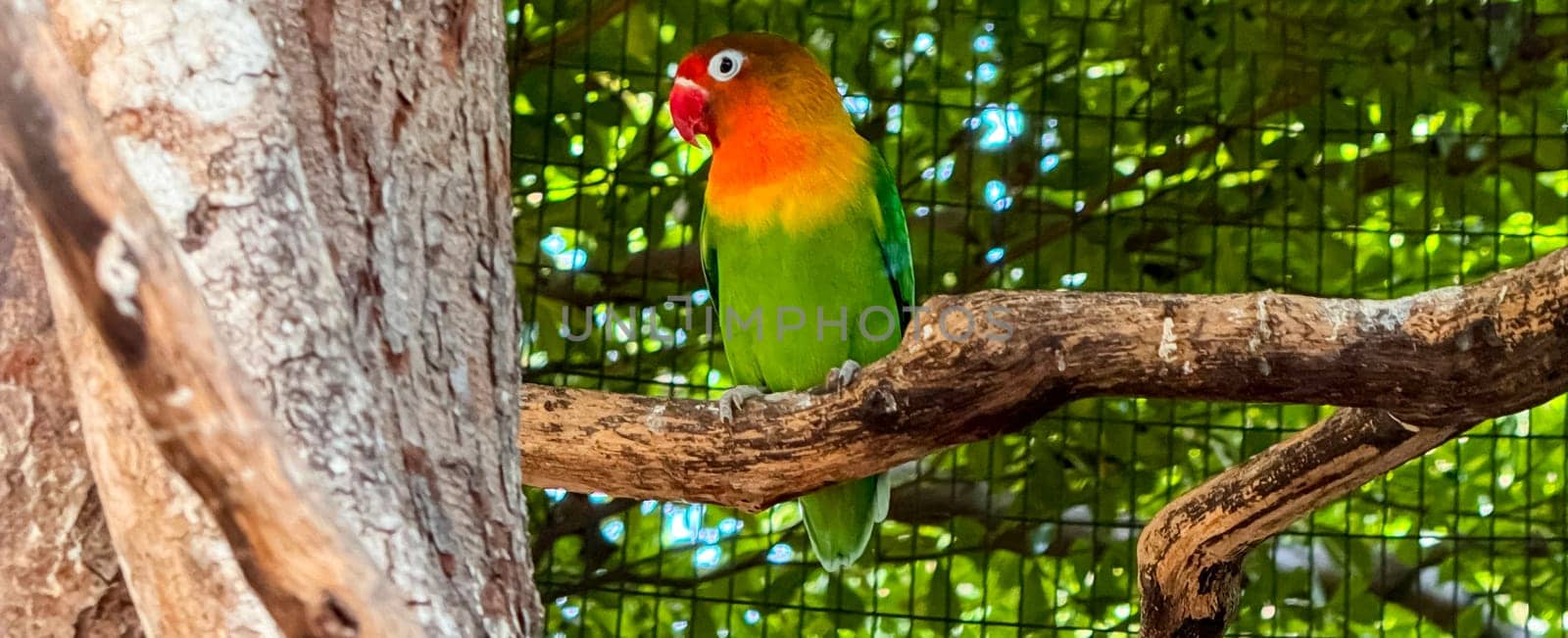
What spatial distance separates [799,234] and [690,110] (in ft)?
1.31

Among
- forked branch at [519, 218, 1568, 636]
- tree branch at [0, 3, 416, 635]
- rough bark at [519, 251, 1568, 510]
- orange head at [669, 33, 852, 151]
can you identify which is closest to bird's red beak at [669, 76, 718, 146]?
orange head at [669, 33, 852, 151]

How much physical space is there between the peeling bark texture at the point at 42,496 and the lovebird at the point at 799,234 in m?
1.54

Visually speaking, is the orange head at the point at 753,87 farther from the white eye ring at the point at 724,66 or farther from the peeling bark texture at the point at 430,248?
the peeling bark texture at the point at 430,248

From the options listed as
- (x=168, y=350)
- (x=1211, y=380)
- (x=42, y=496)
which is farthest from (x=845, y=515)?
(x=168, y=350)

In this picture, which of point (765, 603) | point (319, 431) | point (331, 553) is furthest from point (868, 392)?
point (765, 603)

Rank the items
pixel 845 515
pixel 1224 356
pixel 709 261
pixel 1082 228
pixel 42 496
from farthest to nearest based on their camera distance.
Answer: pixel 1082 228, pixel 709 261, pixel 845 515, pixel 1224 356, pixel 42 496

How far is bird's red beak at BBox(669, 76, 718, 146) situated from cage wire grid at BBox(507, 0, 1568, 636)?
1.23 feet

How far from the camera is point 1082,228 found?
3283 millimetres

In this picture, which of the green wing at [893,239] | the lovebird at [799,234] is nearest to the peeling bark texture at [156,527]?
the lovebird at [799,234]

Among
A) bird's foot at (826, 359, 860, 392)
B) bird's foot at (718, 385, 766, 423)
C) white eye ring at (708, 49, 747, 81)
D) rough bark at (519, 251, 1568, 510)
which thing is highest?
white eye ring at (708, 49, 747, 81)

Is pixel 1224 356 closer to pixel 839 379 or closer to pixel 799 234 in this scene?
pixel 839 379

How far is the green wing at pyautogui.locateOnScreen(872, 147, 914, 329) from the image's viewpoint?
2.65 metres

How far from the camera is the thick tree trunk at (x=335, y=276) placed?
3.00 feet

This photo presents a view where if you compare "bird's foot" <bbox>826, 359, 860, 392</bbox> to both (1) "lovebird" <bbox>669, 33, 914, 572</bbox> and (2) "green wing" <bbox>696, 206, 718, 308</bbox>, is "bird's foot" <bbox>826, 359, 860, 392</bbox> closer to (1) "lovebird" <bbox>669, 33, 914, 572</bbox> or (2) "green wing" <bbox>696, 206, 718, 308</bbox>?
(1) "lovebird" <bbox>669, 33, 914, 572</bbox>
